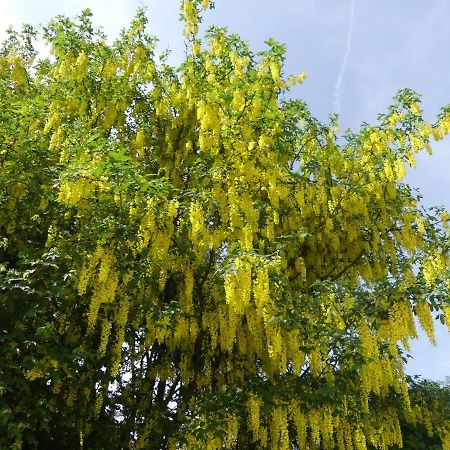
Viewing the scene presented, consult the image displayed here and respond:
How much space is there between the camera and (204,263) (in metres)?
8.23

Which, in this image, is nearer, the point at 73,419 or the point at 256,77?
the point at 73,419

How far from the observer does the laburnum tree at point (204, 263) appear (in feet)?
21.5

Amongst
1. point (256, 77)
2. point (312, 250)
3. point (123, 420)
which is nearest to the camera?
point (123, 420)

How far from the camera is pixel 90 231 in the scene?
6.54m

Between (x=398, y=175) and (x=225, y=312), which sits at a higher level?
(x=398, y=175)

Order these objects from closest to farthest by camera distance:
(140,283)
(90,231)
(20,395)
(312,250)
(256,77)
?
(20,395) → (90,231) → (140,283) → (256,77) → (312,250)

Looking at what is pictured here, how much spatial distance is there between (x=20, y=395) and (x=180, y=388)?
3.21m

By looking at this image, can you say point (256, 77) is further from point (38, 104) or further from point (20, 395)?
point (20, 395)

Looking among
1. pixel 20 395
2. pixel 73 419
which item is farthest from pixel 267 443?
pixel 20 395

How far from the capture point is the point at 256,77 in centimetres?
853

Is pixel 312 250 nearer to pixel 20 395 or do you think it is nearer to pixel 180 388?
pixel 180 388

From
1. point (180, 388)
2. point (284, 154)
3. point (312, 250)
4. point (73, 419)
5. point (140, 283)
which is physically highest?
point (284, 154)

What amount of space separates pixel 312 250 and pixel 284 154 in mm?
1971

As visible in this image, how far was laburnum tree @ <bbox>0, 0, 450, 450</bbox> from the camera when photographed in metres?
6.54
